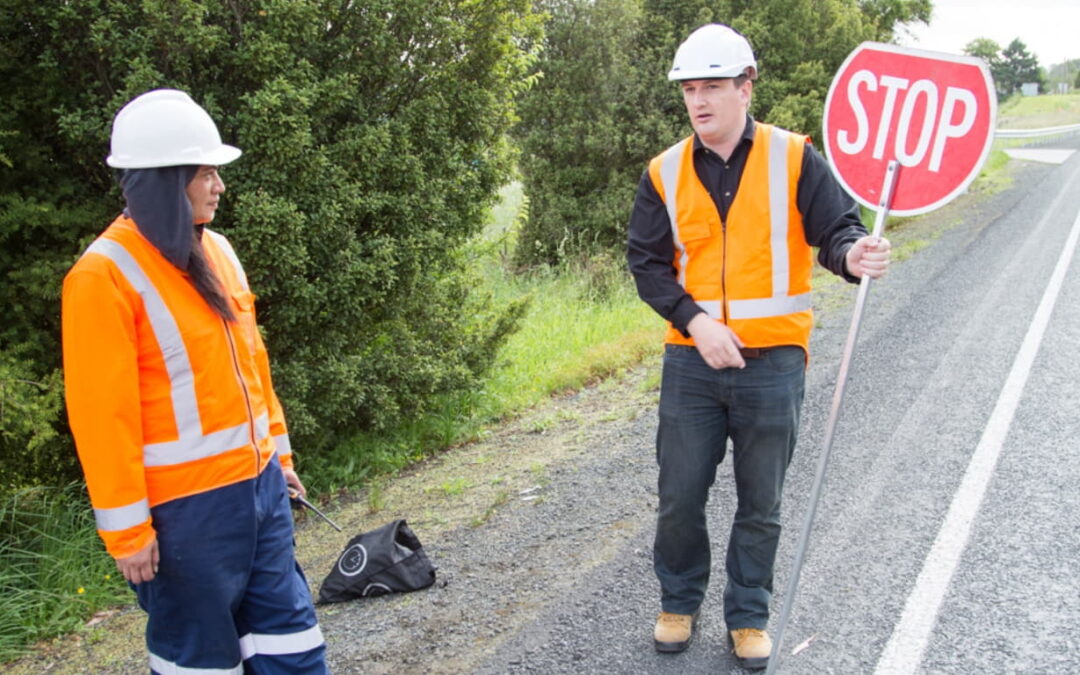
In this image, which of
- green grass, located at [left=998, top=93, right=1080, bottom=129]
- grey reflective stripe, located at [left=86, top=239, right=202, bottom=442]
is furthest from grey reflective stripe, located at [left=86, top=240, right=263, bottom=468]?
green grass, located at [left=998, top=93, right=1080, bottom=129]

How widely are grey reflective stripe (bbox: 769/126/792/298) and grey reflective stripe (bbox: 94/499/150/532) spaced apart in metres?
2.24

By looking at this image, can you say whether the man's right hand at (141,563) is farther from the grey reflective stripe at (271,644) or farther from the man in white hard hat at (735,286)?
the man in white hard hat at (735,286)

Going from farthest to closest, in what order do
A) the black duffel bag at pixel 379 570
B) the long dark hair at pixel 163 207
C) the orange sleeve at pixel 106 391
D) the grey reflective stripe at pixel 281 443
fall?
the black duffel bag at pixel 379 570
the grey reflective stripe at pixel 281 443
the long dark hair at pixel 163 207
the orange sleeve at pixel 106 391

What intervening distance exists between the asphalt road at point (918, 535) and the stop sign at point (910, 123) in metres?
1.65

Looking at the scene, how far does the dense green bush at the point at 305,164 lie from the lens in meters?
5.04

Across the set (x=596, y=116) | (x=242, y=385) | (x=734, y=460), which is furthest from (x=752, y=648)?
(x=596, y=116)

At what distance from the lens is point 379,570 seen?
4.55 meters

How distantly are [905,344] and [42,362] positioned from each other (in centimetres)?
658

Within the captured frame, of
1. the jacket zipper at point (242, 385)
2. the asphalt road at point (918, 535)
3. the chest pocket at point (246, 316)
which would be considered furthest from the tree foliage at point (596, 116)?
the jacket zipper at point (242, 385)

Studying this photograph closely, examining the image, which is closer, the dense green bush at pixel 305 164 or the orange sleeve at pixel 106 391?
the orange sleeve at pixel 106 391

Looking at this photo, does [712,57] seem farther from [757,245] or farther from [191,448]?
[191,448]

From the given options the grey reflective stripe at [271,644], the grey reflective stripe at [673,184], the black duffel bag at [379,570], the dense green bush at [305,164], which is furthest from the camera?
the dense green bush at [305,164]

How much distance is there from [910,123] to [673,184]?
887 mm

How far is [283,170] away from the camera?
216 inches
